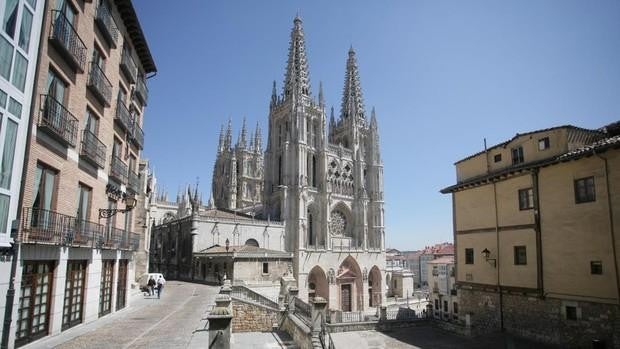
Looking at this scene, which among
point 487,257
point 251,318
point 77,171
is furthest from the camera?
point 487,257

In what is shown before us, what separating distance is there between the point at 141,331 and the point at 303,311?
306 inches

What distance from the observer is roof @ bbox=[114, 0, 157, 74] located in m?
16.5

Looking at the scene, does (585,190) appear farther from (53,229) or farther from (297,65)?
(297,65)

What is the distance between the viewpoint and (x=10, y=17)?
344 inches

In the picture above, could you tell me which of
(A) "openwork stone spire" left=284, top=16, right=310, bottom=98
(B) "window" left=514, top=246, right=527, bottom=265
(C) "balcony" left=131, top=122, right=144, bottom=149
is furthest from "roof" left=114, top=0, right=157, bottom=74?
(A) "openwork stone spire" left=284, top=16, right=310, bottom=98

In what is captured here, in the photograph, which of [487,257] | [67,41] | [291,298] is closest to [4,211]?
[67,41]

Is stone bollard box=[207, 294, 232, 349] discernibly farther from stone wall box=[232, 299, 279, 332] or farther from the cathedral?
the cathedral

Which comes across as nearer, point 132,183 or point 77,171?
point 77,171

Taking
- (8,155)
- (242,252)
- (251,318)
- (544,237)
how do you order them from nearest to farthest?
(8,155), (544,237), (251,318), (242,252)

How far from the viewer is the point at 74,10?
481 inches

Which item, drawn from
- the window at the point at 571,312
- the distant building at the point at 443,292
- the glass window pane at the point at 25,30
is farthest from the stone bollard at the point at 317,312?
the distant building at the point at 443,292

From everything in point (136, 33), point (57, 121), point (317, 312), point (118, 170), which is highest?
point (136, 33)

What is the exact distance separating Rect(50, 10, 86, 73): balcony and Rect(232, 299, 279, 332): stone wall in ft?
42.5

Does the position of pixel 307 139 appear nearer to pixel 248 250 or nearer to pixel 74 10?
pixel 248 250
